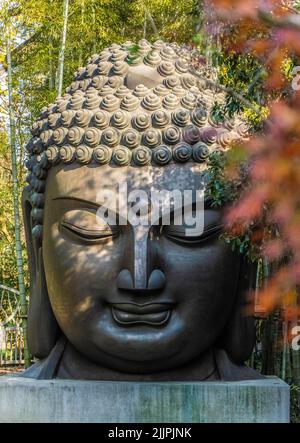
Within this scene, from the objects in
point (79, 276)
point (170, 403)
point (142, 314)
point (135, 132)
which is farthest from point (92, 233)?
point (170, 403)

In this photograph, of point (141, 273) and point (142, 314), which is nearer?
point (141, 273)

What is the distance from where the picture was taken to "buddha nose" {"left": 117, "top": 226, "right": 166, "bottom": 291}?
410cm

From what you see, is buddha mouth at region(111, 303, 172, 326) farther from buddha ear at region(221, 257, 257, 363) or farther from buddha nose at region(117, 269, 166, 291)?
buddha ear at region(221, 257, 257, 363)

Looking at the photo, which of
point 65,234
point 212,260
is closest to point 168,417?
point 212,260

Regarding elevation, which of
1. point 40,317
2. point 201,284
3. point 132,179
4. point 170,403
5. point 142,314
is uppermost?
point 132,179

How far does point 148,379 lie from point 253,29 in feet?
8.92

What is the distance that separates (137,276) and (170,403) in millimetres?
840

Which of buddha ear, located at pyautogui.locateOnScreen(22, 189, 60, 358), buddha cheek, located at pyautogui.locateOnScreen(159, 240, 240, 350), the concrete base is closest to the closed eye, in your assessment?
buddha cheek, located at pyautogui.locateOnScreen(159, 240, 240, 350)

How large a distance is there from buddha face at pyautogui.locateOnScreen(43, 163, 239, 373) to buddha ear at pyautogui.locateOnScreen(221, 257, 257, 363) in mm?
164

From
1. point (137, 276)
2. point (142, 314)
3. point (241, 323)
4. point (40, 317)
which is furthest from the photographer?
point (40, 317)

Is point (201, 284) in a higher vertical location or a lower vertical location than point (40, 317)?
higher

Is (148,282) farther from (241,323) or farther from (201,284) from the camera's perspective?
(241,323)

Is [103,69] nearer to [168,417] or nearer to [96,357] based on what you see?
[96,357]

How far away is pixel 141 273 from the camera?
4098mm
